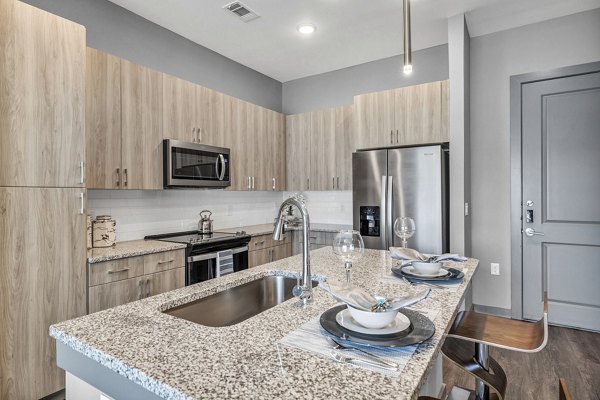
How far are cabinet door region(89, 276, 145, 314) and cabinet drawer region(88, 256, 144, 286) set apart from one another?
0.03m

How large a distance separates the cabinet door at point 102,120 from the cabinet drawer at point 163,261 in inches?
24.5

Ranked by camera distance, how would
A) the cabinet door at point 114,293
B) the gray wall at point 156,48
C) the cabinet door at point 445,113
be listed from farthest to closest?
the cabinet door at point 445,113, the gray wall at point 156,48, the cabinet door at point 114,293

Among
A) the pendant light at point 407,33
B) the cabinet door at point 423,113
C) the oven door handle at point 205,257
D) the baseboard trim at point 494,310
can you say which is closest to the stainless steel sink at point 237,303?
the pendant light at point 407,33

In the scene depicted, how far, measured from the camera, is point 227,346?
0.89 m

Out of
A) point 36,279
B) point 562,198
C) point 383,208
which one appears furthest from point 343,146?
point 36,279

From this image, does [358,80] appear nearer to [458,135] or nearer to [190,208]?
[458,135]

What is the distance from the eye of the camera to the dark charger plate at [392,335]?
85cm

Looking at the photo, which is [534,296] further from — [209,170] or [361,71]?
[209,170]

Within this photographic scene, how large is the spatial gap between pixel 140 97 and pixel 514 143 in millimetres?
3459

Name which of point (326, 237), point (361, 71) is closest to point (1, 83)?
point (326, 237)

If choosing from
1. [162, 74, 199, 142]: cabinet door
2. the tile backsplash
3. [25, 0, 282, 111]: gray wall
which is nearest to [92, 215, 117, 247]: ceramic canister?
the tile backsplash

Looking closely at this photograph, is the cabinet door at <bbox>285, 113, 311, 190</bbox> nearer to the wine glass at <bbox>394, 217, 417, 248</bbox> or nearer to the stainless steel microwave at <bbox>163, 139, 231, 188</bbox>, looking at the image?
the stainless steel microwave at <bbox>163, 139, 231, 188</bbox>

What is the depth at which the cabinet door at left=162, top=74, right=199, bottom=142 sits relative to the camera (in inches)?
121

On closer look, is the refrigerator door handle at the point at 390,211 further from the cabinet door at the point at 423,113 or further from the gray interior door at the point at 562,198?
the gray interior door at the point at 562,198
